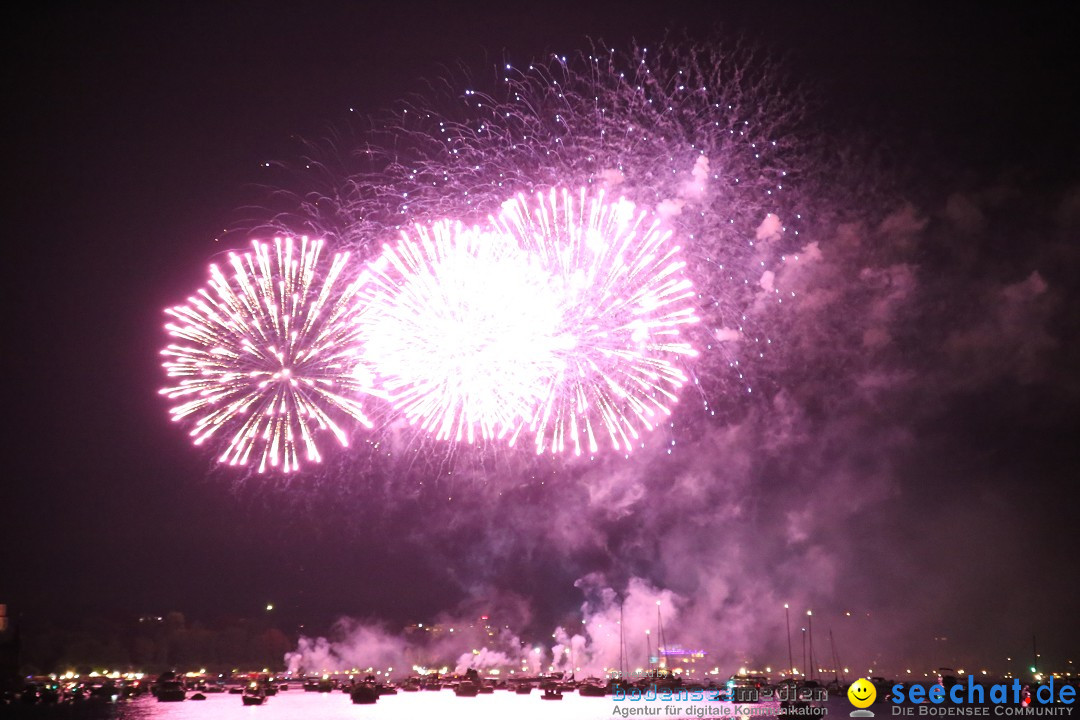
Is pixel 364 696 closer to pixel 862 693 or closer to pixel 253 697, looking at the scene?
pixel 253 697

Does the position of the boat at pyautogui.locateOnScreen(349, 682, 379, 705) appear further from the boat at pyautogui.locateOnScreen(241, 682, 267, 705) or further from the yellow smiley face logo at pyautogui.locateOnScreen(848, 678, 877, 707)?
the yellow smiley face logo at pyautogui.locateOnScreen(848, 678, 877, 707)

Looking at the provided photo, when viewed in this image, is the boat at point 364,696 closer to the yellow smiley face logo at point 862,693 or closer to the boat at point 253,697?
the boat at point 253,697

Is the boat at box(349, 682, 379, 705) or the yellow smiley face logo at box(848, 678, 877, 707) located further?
the boat at box(349, 682, 379, 705)

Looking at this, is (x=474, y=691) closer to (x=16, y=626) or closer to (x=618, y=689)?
(x=618, y=689)

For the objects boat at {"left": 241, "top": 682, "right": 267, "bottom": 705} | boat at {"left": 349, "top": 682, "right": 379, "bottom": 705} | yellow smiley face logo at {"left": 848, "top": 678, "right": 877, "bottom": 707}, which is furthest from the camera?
boat at {"left": 349, "top": 682, "right": 379, "bottom": 705}

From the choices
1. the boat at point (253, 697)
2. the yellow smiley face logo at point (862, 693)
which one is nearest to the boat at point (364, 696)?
the boat at point (253, 697)

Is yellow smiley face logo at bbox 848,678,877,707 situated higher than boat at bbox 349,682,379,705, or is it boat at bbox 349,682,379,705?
yellow smiley face logo at bbox 848,678,877,707

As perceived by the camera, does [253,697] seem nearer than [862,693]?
No

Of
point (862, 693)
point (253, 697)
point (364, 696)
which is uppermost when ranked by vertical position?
point (862, 693)

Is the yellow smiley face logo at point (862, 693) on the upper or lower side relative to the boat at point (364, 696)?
upper

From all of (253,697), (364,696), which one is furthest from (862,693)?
(253,697)

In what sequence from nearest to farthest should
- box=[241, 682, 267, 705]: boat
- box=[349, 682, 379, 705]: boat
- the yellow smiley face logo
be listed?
the yellow smiley face logo, box=[241, 682, 267, 705]: boat, box=[349, 682, 379, 705]: boat

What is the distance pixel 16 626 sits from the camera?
84938mm

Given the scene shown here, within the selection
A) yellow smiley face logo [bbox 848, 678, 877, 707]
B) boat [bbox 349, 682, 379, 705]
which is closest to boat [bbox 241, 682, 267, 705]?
boat [bbox 349, 682, 379, 705]
